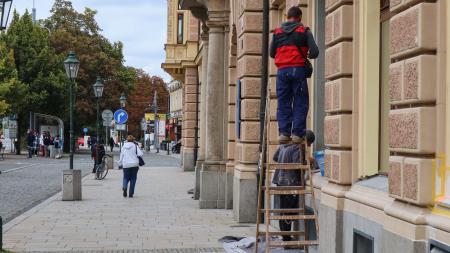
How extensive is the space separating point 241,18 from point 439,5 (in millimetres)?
8622

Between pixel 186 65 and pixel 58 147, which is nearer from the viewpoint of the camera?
pixel 186 65

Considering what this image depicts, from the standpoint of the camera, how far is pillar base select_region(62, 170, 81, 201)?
19.0 meters

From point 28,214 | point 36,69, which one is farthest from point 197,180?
point 36,69

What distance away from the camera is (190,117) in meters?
35.0

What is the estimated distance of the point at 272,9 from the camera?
1298 centimetres

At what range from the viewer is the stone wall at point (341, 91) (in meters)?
8.21

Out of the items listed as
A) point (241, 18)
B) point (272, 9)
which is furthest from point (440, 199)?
point (241, 18)

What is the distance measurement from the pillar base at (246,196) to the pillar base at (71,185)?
21.2 feet

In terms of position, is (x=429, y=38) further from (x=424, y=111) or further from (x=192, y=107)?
(x=192, y=107)

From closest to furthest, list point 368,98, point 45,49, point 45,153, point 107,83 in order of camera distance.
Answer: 1. point 368,98
2. point 45,153
3. point 45,49
4. point 107,83

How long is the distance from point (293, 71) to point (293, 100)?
0.47m

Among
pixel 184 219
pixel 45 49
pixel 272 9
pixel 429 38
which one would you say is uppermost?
pixel 45 49

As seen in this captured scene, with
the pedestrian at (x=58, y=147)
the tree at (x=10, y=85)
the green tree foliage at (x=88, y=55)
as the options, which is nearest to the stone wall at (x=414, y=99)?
the tree at (x=10, y=85)

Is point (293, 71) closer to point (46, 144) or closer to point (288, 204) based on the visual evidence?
point (288, 204)
